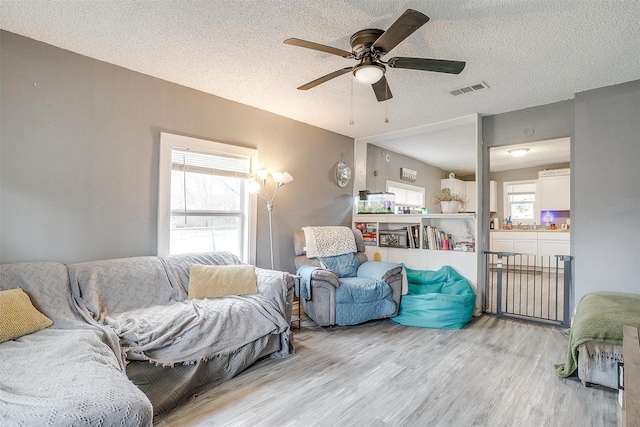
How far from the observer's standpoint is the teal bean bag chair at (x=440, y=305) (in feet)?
11.1

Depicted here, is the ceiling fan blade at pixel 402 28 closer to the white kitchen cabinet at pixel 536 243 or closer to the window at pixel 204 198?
the window at pixel 204 198

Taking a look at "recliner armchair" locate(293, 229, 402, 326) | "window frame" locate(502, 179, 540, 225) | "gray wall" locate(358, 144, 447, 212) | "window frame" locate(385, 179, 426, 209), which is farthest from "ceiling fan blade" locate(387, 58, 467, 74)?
"window frame" locate(502, 179, 540, 225)

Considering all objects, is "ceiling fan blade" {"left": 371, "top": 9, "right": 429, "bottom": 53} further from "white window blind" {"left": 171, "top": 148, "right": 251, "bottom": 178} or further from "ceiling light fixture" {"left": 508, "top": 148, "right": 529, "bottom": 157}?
"ceiling light fixture" {"left": 508, "top": 148, "right": 529, "bottom": 157}

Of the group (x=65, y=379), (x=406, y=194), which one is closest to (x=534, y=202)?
(x=406, y=194)

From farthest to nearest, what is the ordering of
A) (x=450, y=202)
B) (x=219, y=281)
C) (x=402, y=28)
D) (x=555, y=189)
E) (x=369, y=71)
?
(x=555, y=189) → (x=450, y=202) → (x=219, y=281) → (x=369, y=71) → (x=402, y=28)

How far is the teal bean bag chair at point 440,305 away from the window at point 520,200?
4.99 m

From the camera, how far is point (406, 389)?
2148mm

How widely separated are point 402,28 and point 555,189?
23.4ft

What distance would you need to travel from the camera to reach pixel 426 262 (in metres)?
4.21

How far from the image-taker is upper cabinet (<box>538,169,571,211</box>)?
6883 millimetres

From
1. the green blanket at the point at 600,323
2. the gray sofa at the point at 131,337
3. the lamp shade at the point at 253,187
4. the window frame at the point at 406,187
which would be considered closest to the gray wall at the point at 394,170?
the window frame at the point at 406,187

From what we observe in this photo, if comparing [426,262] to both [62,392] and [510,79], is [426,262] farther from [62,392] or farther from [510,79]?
[62,392]

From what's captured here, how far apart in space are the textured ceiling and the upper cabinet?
14.8 feet

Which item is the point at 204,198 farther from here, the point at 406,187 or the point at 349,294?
the point at 406,187
